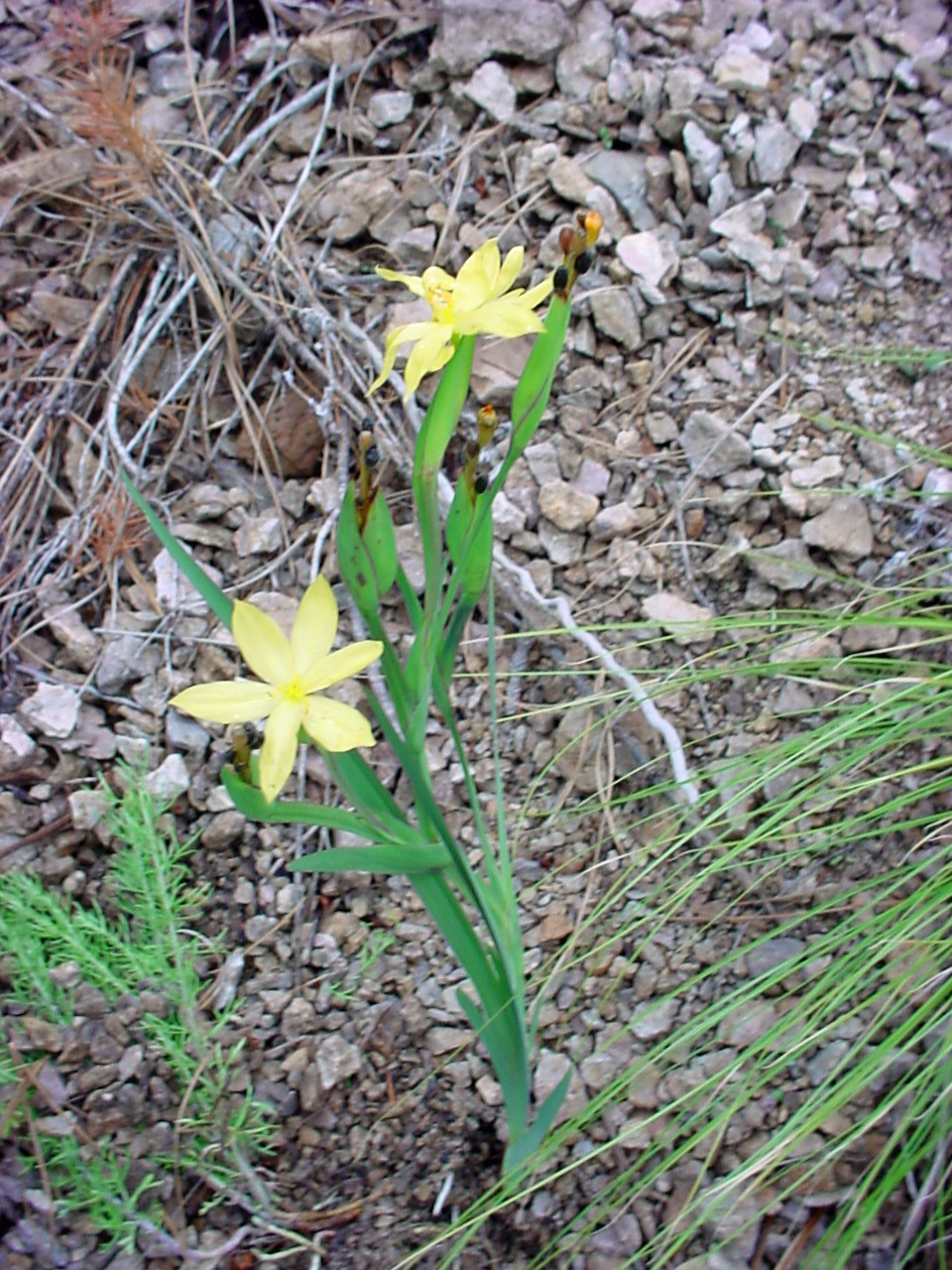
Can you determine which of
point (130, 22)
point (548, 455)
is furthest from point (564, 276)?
point (130, 22)

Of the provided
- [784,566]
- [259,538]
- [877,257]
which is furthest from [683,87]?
[259,538]

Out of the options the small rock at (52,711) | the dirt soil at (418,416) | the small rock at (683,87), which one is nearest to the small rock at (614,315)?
the dirt soil at (418,416)

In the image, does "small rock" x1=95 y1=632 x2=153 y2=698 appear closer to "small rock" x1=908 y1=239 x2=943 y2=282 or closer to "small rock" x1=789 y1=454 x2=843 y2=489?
"small rock" x1=789 y1=454 x2=843 y2=489

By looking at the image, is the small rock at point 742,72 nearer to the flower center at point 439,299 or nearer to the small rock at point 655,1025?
the flower center at point 439,299

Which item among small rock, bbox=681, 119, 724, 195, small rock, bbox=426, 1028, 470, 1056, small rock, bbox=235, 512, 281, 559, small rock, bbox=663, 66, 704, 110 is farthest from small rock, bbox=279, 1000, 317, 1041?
small rock, bbox=663, 66, 704, 110

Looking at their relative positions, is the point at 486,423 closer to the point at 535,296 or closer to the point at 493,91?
the point at 535,296
